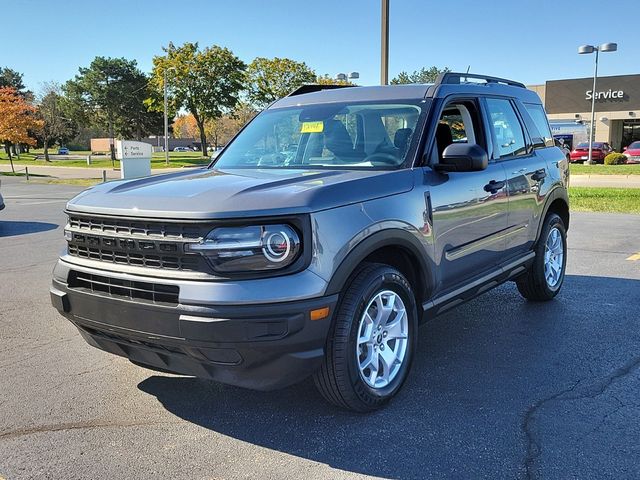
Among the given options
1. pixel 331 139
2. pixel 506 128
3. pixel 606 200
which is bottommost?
pixel 606 200

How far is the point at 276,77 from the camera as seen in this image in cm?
5297

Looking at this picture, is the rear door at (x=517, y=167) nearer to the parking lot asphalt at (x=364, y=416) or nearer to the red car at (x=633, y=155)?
the parking lot asphalt at (x=364, y=416)

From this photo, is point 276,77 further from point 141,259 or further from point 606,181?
point 141,259

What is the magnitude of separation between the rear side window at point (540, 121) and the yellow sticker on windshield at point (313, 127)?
91.0 inches

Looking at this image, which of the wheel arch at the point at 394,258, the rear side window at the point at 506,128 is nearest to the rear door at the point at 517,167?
the rear side window at the point at 506,128

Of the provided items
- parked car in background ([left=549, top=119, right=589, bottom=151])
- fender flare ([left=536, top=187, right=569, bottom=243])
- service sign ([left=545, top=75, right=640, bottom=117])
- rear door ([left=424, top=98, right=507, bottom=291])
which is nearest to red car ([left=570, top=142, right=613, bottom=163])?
parked car in background ([left=549, top=119, right=589, bottom=151])

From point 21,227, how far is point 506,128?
397 inches

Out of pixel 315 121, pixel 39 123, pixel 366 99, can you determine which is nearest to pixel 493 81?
pixel 366 99

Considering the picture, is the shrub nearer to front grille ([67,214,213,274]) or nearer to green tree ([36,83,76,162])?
front grille ([67,214,213,274])

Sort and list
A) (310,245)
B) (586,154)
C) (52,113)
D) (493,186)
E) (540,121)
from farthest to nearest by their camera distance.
A: (52,113) < (586,154) < (540,121) < (493,186) < (310,245)

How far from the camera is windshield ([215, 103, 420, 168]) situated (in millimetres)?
4172

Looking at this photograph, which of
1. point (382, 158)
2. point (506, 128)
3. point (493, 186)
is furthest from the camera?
point (506, 128)

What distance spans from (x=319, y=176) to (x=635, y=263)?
602cm

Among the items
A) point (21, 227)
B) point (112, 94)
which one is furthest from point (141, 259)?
point (112, 94)
